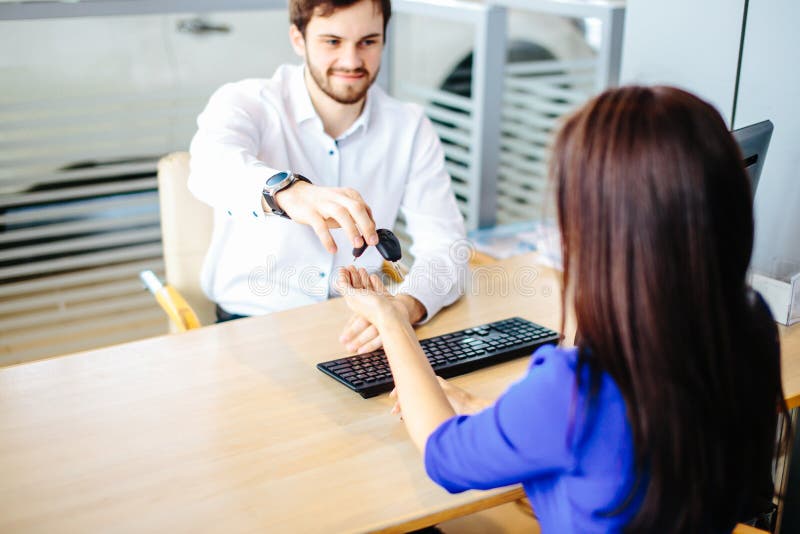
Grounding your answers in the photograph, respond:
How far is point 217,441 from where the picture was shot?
122 cm

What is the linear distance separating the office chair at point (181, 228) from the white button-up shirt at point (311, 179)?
0.04 m

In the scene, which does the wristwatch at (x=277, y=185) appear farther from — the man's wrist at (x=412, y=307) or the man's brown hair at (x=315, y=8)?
the man's brown hair at (x=315, y=8)

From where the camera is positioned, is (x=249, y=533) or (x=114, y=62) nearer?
(x=249, y=533)

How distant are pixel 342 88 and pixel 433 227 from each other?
0.39 metres

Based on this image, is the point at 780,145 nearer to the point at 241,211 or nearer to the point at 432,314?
the point at 432,314

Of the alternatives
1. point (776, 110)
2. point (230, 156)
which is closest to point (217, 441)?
point (230, 156)

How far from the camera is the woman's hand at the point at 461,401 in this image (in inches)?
49.2

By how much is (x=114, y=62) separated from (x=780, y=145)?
1883 millimetres

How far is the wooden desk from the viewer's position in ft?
3.50

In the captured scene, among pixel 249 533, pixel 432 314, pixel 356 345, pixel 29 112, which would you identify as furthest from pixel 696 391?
pixel 29 112

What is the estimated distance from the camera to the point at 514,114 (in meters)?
3.34

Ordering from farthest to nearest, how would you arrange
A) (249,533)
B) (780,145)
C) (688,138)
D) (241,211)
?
(780,145), (241,211), (249,533), (688,138)

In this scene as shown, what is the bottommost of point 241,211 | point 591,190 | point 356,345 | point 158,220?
point 158,220

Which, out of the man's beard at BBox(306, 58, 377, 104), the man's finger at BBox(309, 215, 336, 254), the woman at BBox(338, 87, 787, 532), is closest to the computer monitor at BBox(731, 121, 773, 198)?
the woman at BBox(338, 87, 787, 532)
